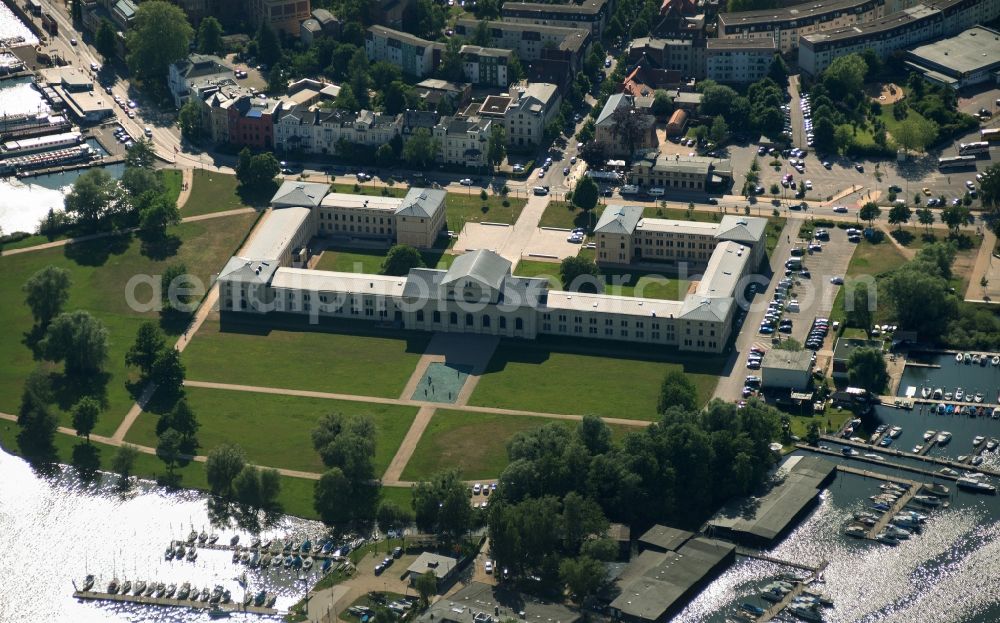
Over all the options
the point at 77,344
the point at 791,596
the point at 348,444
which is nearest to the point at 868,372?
the point at 791,596

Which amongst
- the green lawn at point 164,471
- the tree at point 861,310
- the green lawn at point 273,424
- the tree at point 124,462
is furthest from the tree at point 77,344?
the tree at point 861,310

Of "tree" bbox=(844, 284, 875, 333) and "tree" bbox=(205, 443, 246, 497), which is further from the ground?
"tree" bbox=(844, 284, 875, 333)

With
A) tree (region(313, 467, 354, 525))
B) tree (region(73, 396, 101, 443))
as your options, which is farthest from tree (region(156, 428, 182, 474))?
tree (region(313, 467, 354, 525))

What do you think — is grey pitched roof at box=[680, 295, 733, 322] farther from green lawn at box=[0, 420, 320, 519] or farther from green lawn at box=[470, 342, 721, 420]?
green lawn at box=[0, 420, 320, 519]

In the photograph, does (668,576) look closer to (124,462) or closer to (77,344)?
(124,462)

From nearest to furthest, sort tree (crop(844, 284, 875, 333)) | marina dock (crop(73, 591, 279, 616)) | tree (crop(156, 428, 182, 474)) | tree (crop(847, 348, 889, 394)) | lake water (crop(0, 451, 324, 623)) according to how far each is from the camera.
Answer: marina dock (crop(73, 591, 279, 616)), lake water (crop(0, 451, 324, 623)), tree (crop(156, 428, 182, 474)), tree (crop(847, 348, 889, 394)), tree (crop(844, 284, 875, 333))

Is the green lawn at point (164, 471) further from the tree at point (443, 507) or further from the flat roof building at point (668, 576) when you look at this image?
the flat roof building at point (668, 576)
